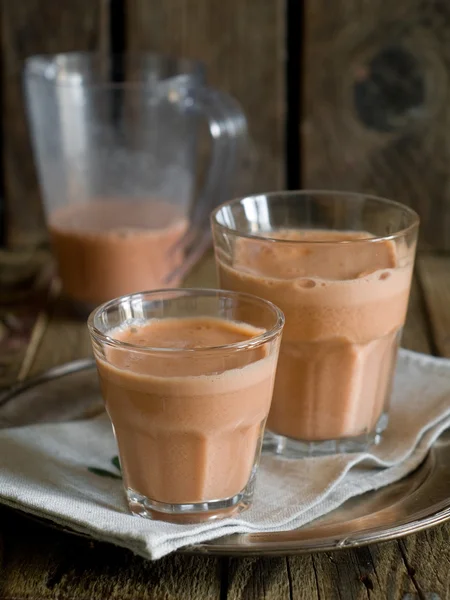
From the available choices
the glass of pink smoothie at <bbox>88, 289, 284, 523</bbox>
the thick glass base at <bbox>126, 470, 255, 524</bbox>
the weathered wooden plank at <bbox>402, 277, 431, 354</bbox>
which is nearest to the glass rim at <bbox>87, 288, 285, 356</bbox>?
the glass of pink smoothie at <bbox>88, 289, 284, 523</bbox>

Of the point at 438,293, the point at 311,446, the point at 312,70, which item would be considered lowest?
the point at 438,293

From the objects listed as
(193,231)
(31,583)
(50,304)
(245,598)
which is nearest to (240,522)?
(245,598)

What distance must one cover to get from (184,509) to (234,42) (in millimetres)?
1067

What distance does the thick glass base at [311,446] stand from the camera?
919mm

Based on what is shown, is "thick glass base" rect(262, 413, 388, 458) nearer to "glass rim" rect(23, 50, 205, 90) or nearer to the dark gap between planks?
"glass rim" rect(23, 50, 205, 90)

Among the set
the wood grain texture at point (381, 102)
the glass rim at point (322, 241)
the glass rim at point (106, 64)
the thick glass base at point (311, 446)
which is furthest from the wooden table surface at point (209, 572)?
the wood grain texture at point (381, 102)

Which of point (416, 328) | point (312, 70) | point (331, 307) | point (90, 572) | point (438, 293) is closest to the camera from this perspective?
point (90, 572)

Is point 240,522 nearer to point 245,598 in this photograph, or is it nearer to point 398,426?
point 245,598

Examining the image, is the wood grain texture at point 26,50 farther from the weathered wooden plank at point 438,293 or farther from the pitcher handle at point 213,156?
the weathered wooden plank at point 438,293

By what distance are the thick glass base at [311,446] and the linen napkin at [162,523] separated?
1 cm

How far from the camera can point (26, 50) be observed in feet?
5.51

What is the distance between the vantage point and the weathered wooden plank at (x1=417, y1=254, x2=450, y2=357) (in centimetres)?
133

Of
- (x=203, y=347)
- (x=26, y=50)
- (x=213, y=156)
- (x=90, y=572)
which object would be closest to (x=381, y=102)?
(x=213, y=156)

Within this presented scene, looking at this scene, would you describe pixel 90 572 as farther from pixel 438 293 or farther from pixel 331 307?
pixel 438 293
